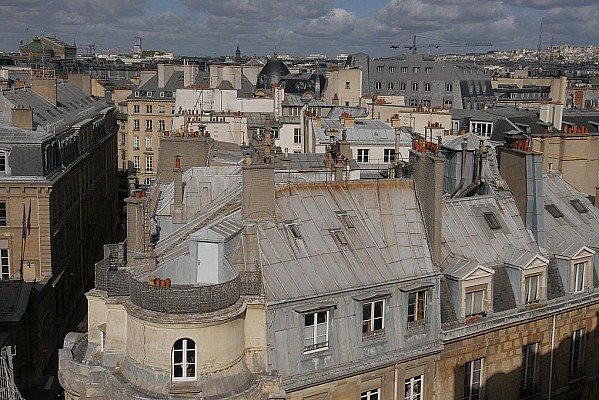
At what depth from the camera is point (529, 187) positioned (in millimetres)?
28562

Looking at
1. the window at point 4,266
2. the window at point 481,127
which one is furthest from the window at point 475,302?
the window at point 481,127

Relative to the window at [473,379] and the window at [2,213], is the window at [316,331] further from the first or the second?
the window at [2,213]

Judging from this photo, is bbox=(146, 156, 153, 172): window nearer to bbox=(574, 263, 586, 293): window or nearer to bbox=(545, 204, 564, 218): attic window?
bbox=(545, 204, 564, 218): attic window

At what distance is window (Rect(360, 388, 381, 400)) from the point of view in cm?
2291

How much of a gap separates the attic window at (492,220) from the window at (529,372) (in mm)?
4361

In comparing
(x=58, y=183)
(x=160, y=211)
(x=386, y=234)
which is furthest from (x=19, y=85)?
(x=386, y=234)

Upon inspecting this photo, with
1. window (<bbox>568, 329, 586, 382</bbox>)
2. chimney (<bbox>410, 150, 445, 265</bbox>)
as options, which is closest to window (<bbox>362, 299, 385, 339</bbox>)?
chimney (<bbox>410, 150, 445, 265</bbox>)

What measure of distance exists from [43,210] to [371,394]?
27.9 metres

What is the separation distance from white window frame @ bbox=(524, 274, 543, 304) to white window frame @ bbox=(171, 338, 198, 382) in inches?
492

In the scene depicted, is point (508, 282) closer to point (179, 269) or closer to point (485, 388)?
point (485, 388)

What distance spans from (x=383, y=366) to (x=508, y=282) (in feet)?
21.1

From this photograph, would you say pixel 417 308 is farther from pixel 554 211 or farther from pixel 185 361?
pixel 554 211

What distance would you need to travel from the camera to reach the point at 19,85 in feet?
202

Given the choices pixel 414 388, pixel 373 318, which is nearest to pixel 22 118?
pixel 373 318
